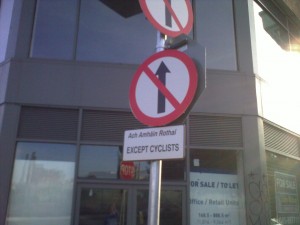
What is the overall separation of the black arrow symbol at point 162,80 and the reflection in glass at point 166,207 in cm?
494

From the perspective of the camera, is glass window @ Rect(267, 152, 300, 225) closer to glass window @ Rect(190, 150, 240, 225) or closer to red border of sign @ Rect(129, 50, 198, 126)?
glass window @ Rect(190, 150, 240, 225)

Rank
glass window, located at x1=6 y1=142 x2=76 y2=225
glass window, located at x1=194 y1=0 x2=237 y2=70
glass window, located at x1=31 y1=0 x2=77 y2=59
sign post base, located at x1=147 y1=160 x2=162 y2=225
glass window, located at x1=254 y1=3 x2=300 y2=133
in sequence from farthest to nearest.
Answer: glass window, located at x1=254 y1=3 x2=300 y2=133 → glass window, located at x1=194 y1=0 x2=237 y2=70 → glass window, located at x1=31 y1=0 x2=77 y2=59 → glass window, located at x1=6 y1=142 x2=76 y2=225 → sign post base, located at x1=147 y1=160 x2=162 y2=225

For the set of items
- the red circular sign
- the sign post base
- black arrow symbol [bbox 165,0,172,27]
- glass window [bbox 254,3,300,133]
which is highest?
glass window [bbox 254,3,300,133]

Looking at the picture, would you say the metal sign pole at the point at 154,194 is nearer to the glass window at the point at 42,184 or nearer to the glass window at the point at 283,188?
the glass window at the point at 42,184

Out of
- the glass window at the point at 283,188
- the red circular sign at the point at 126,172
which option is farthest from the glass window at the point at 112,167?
the glass window at the point at 283,188

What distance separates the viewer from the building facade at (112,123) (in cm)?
770

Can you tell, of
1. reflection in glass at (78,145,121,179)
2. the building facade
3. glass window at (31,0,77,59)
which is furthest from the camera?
glass window at (31,0,77,59)

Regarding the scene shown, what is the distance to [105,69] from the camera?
837 cm

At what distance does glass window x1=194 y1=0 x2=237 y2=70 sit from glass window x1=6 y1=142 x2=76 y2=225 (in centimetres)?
381

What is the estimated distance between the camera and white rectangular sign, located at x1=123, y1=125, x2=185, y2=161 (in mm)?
3000

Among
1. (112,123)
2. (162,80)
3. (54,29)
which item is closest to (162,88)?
(162,80)

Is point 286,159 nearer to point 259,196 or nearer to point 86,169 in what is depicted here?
point 259,196

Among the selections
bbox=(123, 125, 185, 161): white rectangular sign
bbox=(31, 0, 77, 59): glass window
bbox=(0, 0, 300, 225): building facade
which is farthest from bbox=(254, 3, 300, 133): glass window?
bbox=(123, 125, 185, 161): white rectangular sign

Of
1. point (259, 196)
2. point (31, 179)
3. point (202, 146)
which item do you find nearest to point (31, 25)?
point (31, 179)
